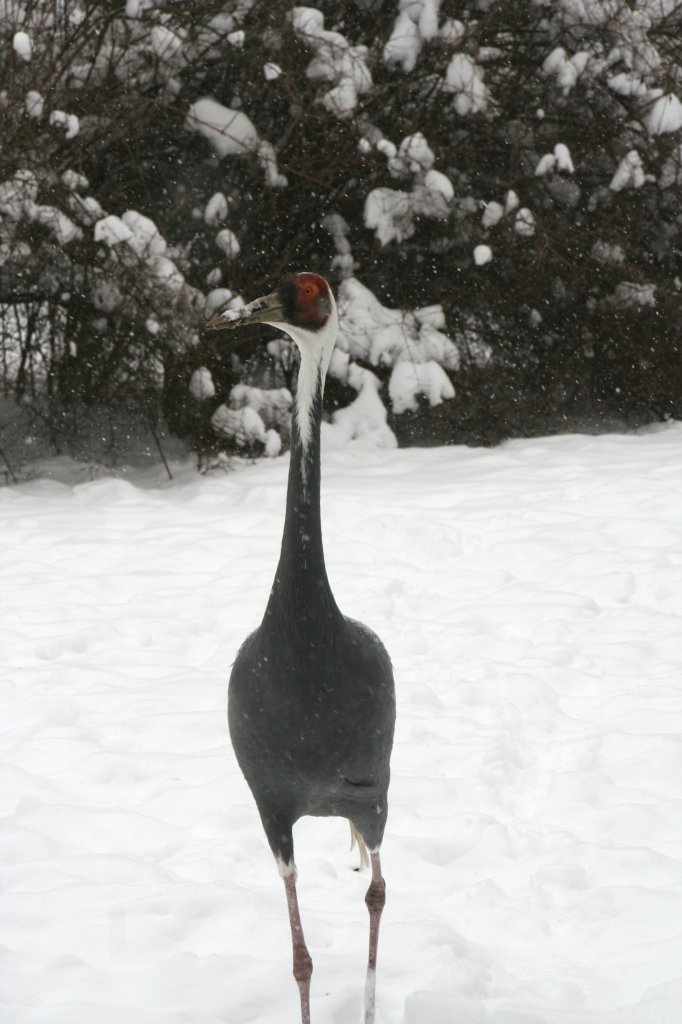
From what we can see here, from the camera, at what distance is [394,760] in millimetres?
4086

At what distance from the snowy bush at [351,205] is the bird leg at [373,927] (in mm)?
4942

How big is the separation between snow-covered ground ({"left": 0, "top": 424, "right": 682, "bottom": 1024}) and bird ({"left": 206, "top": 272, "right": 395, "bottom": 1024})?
0.48m

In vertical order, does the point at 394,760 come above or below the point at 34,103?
below

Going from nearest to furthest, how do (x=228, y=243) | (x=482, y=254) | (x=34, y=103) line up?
(x=34, y=103) < (x=228, y=243) < (x=482, y=254)

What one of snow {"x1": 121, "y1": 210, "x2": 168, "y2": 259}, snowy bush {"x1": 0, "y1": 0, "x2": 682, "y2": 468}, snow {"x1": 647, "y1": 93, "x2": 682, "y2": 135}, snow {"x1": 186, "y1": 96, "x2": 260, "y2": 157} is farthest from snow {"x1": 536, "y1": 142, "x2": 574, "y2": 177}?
snow {"x1": 121, "y1": 210, "x2": 168, "y2": 259}

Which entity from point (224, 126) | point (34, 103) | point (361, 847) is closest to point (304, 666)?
point (361, 847)

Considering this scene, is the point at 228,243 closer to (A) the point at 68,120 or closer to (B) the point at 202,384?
(B) the point at 202,384

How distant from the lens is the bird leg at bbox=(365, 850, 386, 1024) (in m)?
2.65

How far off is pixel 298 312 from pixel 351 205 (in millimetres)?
5997

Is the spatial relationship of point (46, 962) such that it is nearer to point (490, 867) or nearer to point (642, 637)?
point (490, 867)

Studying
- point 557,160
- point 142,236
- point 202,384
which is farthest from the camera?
point 557,160

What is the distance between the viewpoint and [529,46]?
819 centimetres

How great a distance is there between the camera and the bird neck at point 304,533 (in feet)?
8.12

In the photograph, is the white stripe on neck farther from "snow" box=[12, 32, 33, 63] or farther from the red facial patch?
"snow" box=[12, 32, 33, 63]
